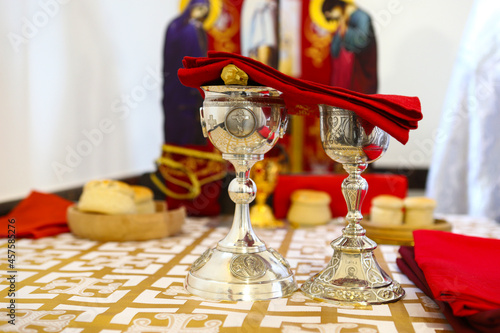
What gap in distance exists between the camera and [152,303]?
72 centimetres

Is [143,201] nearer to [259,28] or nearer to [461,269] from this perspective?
[461,269]

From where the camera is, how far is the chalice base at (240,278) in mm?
736

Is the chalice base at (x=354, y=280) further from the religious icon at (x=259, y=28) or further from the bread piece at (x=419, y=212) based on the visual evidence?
the religious icon at (x=259, y=28)

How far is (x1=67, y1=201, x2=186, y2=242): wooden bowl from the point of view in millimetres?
1164

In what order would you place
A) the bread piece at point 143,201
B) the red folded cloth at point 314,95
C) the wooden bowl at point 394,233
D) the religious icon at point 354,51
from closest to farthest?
the red folded cloth at point 314,95
the wooden bowl at point 394,233
the bread piece at point 143,201
the religious icon at point 354,51

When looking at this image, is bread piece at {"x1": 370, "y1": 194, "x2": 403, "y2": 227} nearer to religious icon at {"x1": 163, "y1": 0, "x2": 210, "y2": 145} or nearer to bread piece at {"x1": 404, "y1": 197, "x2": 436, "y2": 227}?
bread piece at {"x1": 404, "y1": 197, "x2": 436, "y2": 227}

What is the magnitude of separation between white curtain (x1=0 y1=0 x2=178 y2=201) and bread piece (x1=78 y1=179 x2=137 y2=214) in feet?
1.25

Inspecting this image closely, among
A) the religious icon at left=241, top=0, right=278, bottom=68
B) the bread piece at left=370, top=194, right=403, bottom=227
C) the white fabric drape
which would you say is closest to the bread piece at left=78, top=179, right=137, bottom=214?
the bread piece at left=370, top=194, right=403, bottom=227

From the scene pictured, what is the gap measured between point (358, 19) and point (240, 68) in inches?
59.6

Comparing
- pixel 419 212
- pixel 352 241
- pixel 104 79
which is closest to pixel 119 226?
pixel 352 241

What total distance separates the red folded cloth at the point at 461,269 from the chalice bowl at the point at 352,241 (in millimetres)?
72

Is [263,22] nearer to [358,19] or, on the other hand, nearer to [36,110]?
[358,19]

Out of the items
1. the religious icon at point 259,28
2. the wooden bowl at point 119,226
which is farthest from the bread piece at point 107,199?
the religious icon at point 259,28

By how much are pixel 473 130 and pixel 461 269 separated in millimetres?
1423
